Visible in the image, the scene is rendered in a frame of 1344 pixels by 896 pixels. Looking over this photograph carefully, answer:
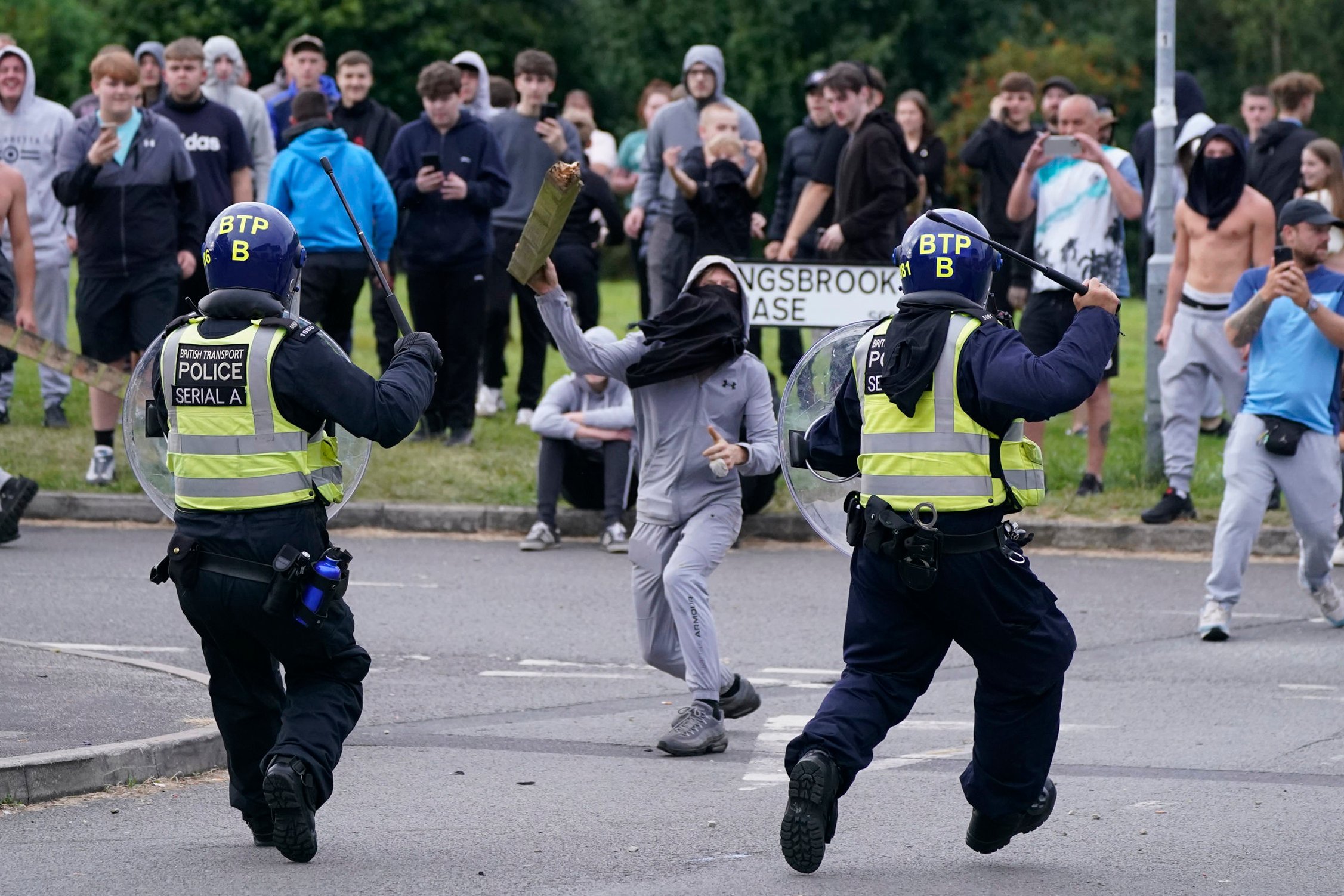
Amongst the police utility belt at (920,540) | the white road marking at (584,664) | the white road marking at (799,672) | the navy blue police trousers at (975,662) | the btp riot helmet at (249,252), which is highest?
the btp riot helmet at (249,252)

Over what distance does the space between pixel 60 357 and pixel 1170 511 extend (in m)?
6.58

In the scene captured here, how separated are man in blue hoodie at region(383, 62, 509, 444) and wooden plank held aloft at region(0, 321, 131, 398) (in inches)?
113

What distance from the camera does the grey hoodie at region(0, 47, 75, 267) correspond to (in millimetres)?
14453

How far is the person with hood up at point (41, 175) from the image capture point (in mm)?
14438

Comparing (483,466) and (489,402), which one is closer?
(483,466)

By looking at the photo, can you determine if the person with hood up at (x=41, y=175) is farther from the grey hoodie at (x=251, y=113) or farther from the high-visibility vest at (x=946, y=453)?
the high-visibility vest at (x=946, y=453)

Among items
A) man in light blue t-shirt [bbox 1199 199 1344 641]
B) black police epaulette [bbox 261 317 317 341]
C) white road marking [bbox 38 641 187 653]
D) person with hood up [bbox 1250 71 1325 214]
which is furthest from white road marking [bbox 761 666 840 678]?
person with hood up [bbox 1250 71 1325 214]

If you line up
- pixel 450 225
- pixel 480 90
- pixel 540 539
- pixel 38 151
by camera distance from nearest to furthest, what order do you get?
pixel 540 539 → pixel 450 225 → pixel 38 151 → pixel 480 90

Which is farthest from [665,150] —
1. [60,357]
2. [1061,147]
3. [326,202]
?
[60,357]

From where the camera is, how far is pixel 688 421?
25.7 feet

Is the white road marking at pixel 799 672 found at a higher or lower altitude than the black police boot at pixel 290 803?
lower

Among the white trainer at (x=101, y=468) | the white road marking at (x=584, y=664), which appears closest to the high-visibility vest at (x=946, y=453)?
the white road marking at (x=584, y=664)

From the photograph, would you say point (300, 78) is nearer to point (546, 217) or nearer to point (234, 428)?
point (546, 217)

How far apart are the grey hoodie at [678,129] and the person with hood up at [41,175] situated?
4.21 m
